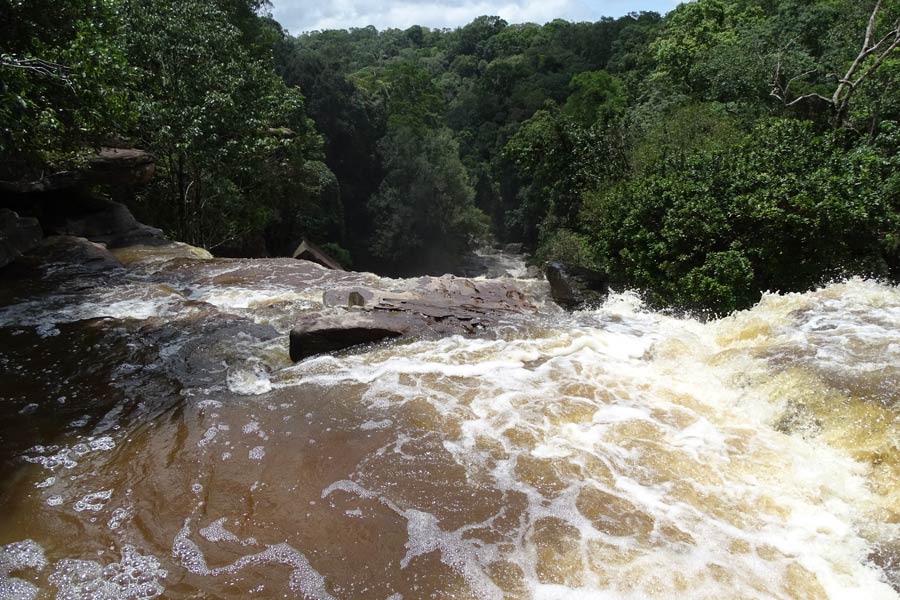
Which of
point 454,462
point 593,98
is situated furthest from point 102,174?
point 593,98

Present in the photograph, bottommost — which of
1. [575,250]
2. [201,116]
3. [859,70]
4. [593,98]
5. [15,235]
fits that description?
[575,250]

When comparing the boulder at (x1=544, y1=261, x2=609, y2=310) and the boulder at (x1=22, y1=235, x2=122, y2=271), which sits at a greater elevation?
the boulder at (x1=22, y1=235, x2=122, y2=271)

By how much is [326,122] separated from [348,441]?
3141 cm

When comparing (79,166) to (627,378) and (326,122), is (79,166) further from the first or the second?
(326,122)

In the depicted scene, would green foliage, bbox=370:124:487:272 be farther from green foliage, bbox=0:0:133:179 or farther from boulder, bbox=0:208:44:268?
green foliage, bbox=0:0:133:179

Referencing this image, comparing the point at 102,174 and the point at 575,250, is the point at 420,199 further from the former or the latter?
the point at 102,174

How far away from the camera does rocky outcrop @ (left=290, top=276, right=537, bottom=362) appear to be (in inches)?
301

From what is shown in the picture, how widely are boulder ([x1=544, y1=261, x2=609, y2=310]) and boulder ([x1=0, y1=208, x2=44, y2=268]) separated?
1107cm

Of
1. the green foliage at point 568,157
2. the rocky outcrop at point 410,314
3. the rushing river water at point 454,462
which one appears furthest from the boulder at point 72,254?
the green foliage at point 568,157

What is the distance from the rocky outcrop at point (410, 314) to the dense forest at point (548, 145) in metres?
3.43

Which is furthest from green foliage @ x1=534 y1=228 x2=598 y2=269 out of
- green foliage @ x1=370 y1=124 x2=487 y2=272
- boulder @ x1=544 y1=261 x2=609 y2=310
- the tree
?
green foliage @ x1=370 y1=124 x2=487 y2=272

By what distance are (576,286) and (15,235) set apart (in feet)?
38.0

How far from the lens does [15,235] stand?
35.1 ft

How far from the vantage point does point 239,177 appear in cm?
1805
